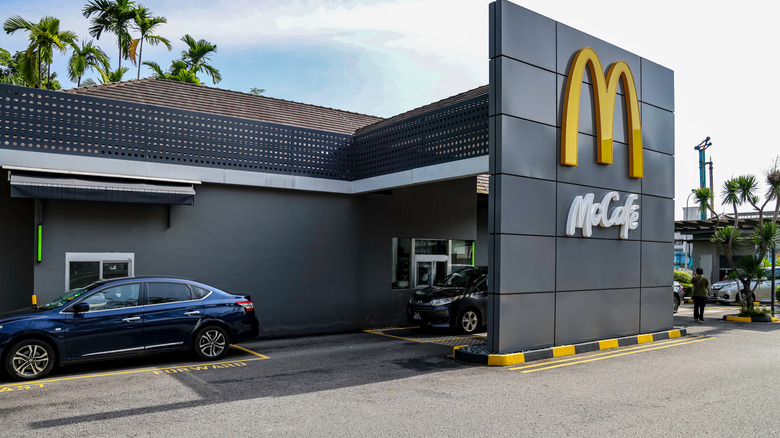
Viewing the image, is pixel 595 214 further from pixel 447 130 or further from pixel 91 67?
pixel 91 67

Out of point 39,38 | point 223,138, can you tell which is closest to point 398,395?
point 223,138

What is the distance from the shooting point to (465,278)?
14.5m

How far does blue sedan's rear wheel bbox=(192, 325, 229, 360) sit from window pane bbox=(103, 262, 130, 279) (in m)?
3.00

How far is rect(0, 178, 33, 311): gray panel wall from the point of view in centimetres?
1190

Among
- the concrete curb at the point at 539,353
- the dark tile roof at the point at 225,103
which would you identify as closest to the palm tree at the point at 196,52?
the dark tile roof at the point at 225,103

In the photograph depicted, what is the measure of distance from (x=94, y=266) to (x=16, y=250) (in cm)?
205

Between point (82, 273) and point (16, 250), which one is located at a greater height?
point (16, 250)

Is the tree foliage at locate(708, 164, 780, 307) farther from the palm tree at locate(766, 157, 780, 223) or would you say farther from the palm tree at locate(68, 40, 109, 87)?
the palm tree at locate(68, 40, 109, 87)

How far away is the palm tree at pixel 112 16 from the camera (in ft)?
88.6

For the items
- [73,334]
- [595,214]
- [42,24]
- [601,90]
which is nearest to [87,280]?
[73,334]

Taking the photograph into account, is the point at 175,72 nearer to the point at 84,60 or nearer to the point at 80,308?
the point at 84,60

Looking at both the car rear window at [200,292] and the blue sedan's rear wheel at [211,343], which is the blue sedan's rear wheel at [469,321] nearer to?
the blue sedan's rear wheel at [211,343]

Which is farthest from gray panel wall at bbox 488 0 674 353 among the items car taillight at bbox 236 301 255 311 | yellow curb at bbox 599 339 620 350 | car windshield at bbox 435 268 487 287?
car taillight at bbox 236 301 255 311

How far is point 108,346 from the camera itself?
903 centimetres
